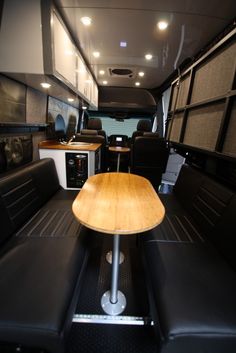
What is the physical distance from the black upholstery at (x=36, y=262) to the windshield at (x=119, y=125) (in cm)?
478

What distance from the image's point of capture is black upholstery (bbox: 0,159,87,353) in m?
0.77

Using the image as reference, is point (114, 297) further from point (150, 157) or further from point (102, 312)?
point (150, 157)

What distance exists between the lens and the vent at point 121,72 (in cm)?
375

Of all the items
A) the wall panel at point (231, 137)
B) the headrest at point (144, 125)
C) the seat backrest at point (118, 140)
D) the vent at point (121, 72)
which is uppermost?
→ the vent at point (121, 72)

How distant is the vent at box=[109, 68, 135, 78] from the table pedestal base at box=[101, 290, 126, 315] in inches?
155

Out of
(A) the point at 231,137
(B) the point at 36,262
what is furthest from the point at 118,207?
(A) the point at 231,137

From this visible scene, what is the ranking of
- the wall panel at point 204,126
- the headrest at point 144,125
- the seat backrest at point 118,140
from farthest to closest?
1. the seat backrest at point 118,140
2. the headrest at point 144,125
3. the wall panel at point 204,126

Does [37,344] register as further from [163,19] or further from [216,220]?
[163,19]

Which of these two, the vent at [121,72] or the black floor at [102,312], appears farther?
the vent at [121,72]

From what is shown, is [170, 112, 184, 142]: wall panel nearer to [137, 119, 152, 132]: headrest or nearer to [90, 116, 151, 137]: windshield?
→ [137, 119, 152, 132]: headrest

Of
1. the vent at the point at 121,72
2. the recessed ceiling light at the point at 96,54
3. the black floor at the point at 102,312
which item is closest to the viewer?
the black floor at the point at 102,312

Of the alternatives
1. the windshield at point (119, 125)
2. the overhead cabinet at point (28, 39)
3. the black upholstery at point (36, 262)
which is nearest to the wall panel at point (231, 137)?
the black upholstery at point (36, 262)

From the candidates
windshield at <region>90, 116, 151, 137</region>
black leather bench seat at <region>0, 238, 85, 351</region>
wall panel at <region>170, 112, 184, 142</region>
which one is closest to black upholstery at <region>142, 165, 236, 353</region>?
black leather bench seat at <region>0, 238, 85, 351</region>

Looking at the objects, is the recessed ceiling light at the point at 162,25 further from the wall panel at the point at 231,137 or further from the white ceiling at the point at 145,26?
the wall panel at the point at 231,137
